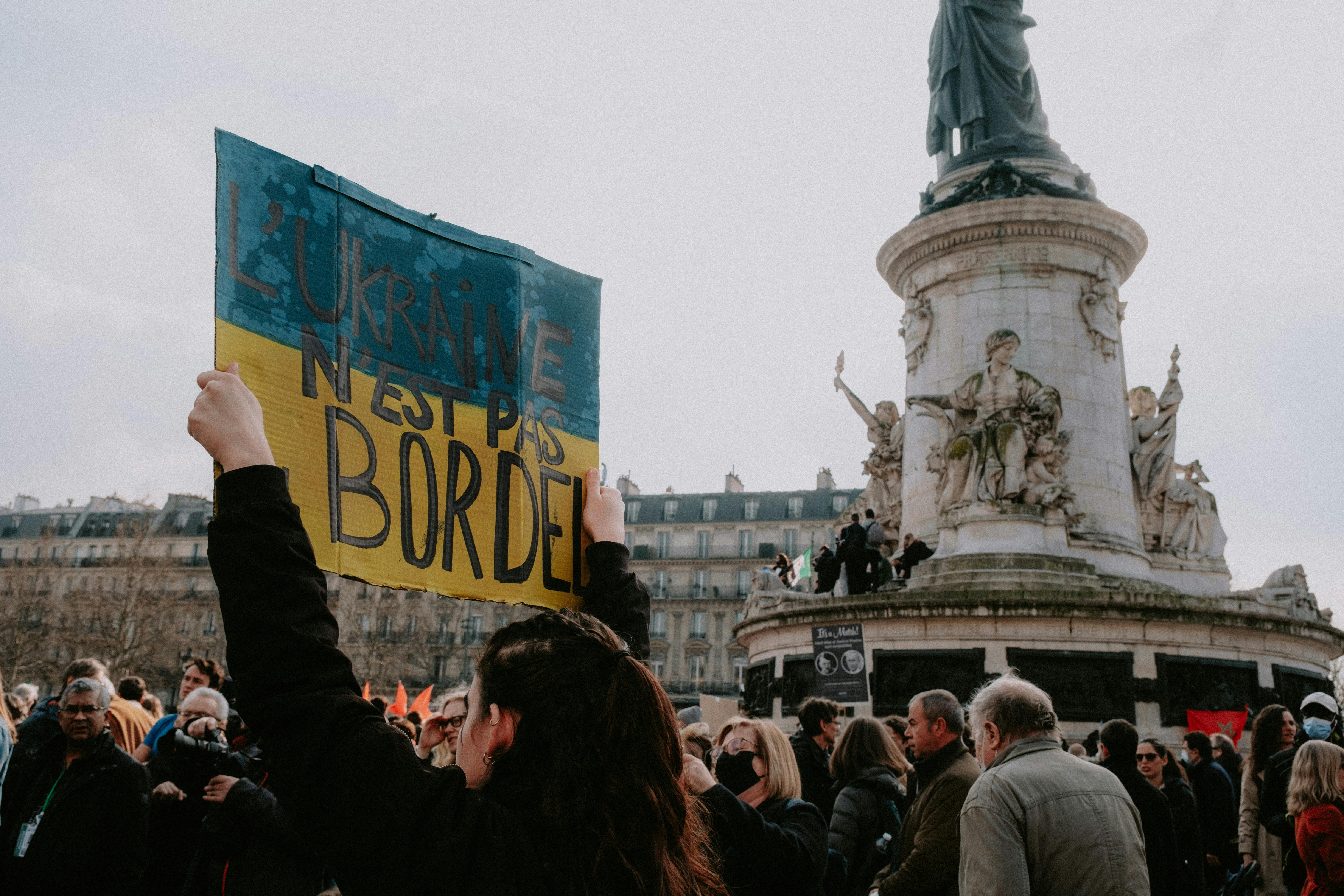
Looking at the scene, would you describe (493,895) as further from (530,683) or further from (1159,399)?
(1159,399)

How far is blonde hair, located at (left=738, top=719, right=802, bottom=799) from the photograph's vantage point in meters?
4.97

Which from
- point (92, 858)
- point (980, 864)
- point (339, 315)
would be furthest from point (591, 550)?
point (92, 858)

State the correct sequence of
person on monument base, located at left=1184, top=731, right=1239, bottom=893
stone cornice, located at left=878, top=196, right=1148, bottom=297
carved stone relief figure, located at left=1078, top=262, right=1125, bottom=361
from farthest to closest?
carved stone relief figure, located at left=1078, top=262, right=1125, bottom=361
stone cornice, located at left=878, top=196, right=1148, bottom=297
person on monument base, located at left=1184, top=731, right=1239, bottom=893

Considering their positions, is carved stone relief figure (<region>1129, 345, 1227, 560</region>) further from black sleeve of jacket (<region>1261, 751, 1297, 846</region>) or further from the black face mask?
the black face mask

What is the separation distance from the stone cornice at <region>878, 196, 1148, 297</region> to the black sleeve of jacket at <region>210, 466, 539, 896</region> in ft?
56.5

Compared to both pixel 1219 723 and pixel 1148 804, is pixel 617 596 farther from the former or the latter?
pixel 1219 723

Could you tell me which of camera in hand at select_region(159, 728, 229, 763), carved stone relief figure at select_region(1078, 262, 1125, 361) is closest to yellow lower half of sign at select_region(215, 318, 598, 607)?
camera in hand at select_region(159, 728, 229, 763)

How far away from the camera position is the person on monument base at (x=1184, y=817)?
8148mm

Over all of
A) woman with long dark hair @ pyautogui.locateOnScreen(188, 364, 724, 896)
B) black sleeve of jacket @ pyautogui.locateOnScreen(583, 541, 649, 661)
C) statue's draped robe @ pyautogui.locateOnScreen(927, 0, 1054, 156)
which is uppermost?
statue's draped robe @ pyautogui.locateOnScreen(927, 0, 1054, 156)

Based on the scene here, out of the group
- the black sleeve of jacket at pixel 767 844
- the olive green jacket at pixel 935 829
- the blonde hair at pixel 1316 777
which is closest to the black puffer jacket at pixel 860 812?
the olive green jacket at pixel 935 829

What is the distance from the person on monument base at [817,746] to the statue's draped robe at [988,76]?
48.1 ft

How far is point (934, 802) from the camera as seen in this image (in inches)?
209

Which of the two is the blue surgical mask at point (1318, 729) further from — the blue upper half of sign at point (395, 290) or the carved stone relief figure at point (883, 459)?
the carved stone relief figure at point (883, 459)

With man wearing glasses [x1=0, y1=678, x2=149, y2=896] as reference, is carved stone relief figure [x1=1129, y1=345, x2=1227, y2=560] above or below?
above
